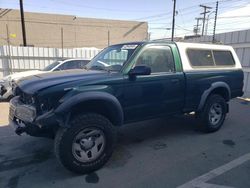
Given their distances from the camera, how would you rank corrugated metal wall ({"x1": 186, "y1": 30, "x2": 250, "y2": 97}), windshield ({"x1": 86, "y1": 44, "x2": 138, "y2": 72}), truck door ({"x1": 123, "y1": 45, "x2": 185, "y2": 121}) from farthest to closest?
corrugated metal wall ({"x1": 186, "y1": 30, "x2": 250, "y2": 97}) < windshield ({"x1": 86, "y1": 44, "x2": 138, "y2": 72}) < truck door ({"x1": 123, "y1": 45, "x2": 185, "y2": 121})

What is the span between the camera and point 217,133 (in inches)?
189

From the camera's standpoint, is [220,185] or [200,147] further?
[200,147]

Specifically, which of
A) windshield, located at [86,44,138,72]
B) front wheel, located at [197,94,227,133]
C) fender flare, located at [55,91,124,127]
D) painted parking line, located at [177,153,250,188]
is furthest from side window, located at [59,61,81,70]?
painted parking line, located at [177,153,250,188]

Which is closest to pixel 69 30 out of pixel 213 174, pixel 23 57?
pixel 23 57

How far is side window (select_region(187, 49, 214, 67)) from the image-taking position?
441 cm

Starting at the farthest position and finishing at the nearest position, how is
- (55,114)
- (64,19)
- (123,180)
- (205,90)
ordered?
1. (64,19)
2. (205,90)
3. (123,180)
4. (55,114)

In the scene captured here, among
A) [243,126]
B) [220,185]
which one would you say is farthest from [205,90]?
[220,185]

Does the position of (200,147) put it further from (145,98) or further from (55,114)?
(55,114)

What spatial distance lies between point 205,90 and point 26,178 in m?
3.68

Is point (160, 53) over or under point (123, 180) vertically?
over

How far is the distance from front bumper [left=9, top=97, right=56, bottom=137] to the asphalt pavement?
2.11 feet

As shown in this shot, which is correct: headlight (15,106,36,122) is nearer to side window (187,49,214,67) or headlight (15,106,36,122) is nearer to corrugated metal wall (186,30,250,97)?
side window (187,49,214,67)

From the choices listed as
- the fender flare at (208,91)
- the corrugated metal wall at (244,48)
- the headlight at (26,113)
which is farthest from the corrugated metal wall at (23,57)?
the fender flare at (208,91)

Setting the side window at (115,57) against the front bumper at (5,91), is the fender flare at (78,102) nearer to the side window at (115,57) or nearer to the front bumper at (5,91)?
the side window at (115,57)
